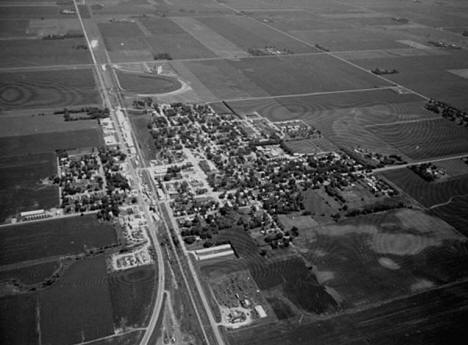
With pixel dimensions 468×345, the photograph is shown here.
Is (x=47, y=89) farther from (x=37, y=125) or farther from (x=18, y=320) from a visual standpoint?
(x=18, y=320)

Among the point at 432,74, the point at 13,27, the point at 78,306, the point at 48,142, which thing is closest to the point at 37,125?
the point at 48,142

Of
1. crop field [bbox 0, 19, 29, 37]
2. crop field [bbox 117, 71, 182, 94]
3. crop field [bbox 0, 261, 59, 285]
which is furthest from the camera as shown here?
crop field [bbox 0, 19, 29, 37]

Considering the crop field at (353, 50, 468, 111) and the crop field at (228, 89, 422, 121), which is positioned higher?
the crop field at (353, 50, 468, 111)

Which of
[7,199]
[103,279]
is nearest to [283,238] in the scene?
[103,279]

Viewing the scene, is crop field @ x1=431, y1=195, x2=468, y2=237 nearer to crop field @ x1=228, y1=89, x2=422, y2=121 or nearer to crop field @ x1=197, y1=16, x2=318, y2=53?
crop field @ x1=228, y1=89, x2=422, y2=121

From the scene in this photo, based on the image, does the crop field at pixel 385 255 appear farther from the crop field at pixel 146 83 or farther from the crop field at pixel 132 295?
the crop field at pixel 146 83

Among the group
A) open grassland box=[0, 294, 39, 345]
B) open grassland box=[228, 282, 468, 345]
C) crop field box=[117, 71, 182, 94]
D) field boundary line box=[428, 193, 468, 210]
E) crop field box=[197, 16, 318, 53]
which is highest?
crop field box=[197, 16, 318, 53]

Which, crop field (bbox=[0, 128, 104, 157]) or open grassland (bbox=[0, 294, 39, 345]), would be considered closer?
open grassland (bbox=[0, 294, 39, 345])

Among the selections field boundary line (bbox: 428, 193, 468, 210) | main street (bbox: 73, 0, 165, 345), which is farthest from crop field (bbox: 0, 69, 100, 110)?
field boundary line (bbox: 428, 193, 468, 210)
